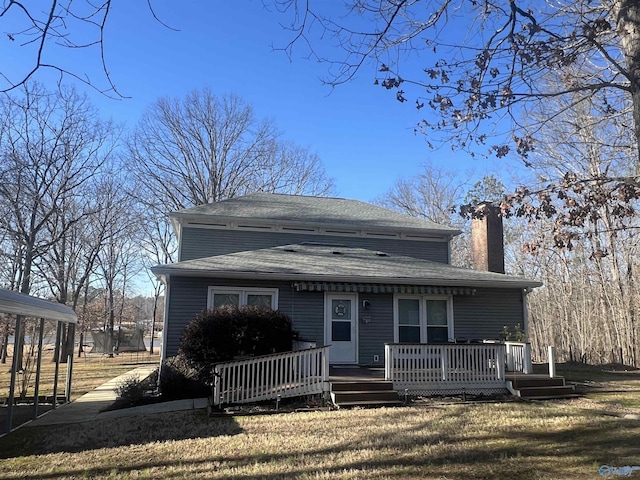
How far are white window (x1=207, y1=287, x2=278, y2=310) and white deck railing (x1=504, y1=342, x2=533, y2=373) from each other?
6127 millimetres

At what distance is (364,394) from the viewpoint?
31.6 feet

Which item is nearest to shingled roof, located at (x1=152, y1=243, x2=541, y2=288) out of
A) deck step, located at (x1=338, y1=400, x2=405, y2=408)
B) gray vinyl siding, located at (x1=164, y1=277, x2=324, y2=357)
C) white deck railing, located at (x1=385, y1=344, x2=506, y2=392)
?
gray vinyl siding, located at (x1=164, y1=277, x2=324, y2=357)

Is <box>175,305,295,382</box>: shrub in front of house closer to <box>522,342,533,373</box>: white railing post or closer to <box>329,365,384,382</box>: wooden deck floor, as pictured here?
Answer: <box>329,365,384,382</box>: wooden deck floor

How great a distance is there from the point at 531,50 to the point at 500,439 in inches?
202

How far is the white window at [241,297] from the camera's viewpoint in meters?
12.7

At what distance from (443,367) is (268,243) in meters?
8.31

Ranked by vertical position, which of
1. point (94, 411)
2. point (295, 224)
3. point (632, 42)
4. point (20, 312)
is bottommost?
point (94, 411)

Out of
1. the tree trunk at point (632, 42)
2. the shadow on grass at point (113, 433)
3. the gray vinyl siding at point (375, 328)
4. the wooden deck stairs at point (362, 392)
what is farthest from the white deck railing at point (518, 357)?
the tree trunk at point (632, 42)

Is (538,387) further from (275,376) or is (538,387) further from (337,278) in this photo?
(275,376)

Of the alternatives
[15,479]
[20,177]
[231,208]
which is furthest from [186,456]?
[20,177]

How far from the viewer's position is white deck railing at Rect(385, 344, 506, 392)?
33.7ft

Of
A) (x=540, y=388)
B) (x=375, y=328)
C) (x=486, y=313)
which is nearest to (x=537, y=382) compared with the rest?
(x=540, y=388)

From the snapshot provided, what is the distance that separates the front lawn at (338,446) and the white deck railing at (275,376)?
880mm

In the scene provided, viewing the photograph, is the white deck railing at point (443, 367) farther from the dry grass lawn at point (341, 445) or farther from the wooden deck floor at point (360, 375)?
the dry grass lawn at point (341, 445)
